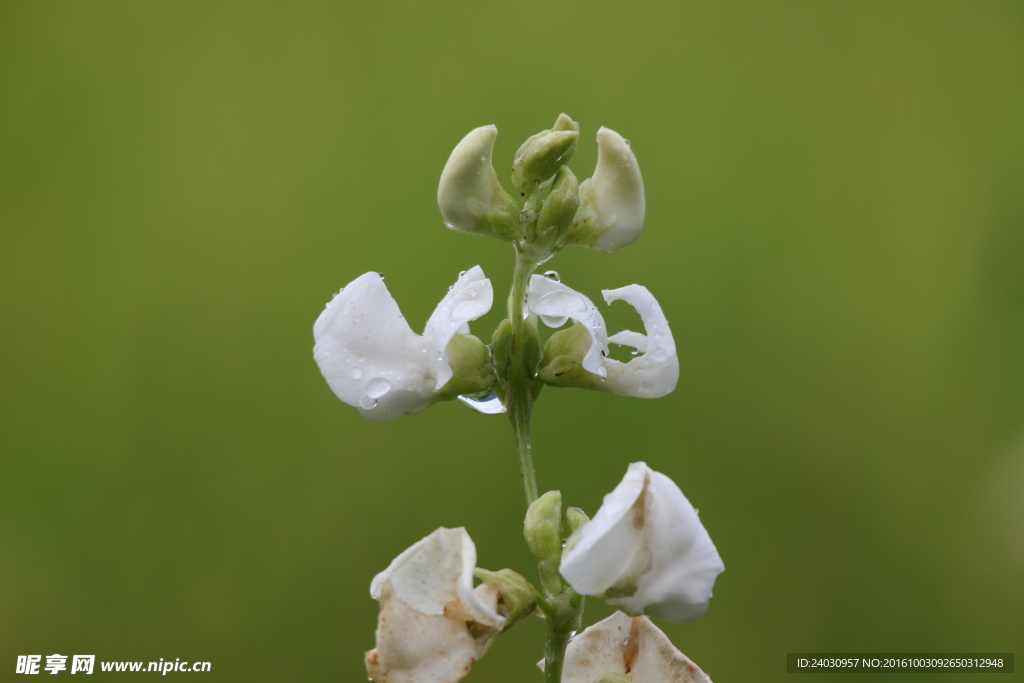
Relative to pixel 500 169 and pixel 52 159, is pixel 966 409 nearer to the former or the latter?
pixel 500 169

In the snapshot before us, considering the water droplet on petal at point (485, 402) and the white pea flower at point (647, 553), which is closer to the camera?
the white pea flower at point (647, 553)

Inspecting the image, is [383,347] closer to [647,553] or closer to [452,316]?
[452,316]

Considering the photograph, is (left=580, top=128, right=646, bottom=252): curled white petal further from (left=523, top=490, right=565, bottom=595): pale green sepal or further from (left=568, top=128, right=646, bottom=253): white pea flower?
(left=523, top=490, right=565, bottom=595): pale green sepal

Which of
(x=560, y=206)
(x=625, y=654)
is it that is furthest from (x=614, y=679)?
(x=560, y=206)

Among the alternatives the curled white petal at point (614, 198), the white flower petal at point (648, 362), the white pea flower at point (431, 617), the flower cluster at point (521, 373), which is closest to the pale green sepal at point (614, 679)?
the flower cluster at point (521, 373)

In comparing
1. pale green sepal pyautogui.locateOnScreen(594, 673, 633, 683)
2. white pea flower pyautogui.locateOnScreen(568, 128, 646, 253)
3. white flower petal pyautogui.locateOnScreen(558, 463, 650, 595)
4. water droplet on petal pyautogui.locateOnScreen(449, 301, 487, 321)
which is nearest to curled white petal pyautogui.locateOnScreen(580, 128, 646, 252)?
white pea flower pyautogui.locateOnScreen(568, 128, 646, 253)

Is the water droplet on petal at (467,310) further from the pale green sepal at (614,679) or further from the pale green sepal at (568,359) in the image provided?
the pale green sepal at (614,679)
